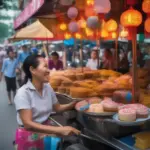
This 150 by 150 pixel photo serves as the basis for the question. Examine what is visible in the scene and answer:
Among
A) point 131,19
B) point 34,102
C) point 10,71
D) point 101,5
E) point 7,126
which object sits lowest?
point 7,126

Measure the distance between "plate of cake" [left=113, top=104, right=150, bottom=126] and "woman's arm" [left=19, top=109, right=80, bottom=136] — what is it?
0.41 metres

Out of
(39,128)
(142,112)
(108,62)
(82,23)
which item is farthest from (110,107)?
(108,62)

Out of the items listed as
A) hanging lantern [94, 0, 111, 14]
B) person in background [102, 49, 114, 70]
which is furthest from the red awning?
person in background [102, 49, 114, 70]

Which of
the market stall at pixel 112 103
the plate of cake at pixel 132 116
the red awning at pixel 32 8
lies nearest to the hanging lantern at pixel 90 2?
the market stall at pixel 112 103

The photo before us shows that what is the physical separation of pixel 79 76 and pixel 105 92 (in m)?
1.24

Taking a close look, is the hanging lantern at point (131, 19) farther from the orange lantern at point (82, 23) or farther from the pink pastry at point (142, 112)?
the orange lantern at point (82, 23)

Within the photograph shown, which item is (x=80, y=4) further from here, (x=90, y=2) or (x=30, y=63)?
(x=30, y=63)

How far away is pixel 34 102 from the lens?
2.59 metres

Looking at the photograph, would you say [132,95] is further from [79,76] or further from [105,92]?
[79,76]

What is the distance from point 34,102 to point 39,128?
0.31m

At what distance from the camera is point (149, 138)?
2338 mm

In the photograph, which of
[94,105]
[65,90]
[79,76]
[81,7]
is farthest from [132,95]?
[81,7]

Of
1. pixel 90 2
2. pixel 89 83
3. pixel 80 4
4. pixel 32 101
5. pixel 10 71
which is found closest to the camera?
→ pixel 32 101

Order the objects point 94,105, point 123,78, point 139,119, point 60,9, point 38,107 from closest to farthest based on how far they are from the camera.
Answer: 1. point 139,119
2. point 38,107
3. point 94,105
4. point 123,78
5. point 60,9
